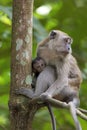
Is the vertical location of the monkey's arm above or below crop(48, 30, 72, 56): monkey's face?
below

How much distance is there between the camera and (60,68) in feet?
12.8

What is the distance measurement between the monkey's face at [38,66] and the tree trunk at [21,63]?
0.91 feet

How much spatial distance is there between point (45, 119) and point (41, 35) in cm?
111

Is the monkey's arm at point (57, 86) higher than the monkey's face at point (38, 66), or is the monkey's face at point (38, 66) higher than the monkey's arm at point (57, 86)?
the monkey's face at point (38, 66)

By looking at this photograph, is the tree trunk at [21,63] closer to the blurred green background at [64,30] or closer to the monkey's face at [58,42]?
the monkey's face at [58,42]

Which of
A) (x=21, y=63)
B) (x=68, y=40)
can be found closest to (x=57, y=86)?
(x=68, y=40)

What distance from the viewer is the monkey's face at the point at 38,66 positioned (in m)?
3.50

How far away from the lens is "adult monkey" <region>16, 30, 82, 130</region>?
3830 millimetres

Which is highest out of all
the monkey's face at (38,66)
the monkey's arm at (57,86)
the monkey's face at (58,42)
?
the monkey's face at (58,42)

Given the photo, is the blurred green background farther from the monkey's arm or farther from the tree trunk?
the tree trunk

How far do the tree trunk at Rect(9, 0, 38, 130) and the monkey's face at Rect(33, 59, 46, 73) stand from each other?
0.91 ft

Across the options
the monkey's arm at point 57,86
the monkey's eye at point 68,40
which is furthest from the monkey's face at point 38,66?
the monkey's eye at point 68,40

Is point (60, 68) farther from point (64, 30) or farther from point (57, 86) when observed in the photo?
point (64, 30)

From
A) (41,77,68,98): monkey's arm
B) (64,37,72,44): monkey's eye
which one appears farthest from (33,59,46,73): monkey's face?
(64,37,72,44): monkey's eye
